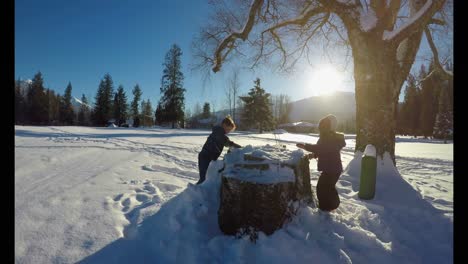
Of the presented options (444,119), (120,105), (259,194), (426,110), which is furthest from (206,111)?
(259,194)

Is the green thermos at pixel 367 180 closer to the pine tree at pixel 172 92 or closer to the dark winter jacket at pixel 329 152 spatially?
the dark winter jacket at pixel 329 152

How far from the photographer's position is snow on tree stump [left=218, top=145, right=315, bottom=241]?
2.65 meters

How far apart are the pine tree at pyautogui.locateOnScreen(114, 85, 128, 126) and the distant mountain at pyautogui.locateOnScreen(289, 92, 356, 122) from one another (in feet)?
254

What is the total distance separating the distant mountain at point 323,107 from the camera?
4535 inches

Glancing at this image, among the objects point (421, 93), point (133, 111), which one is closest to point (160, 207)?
point (421, 93)

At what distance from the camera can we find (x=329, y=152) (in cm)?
361

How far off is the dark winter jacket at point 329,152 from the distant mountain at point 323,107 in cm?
11024

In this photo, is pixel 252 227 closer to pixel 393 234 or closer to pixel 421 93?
pixel 393 234

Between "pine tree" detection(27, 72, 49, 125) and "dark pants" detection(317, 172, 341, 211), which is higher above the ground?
"pine tree" detection(27, 72, 49, 125)

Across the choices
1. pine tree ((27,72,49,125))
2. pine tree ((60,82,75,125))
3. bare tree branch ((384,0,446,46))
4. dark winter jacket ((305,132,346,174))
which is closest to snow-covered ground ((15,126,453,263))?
dark winter jacket ((305,132,346,174))

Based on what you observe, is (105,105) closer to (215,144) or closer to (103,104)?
(103,104)

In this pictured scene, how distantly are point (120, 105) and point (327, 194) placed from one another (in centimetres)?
5989

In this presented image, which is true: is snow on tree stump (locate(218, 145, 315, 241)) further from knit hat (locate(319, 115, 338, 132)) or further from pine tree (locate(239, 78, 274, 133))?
pine tree (locate(239, 78, 274, 133))
